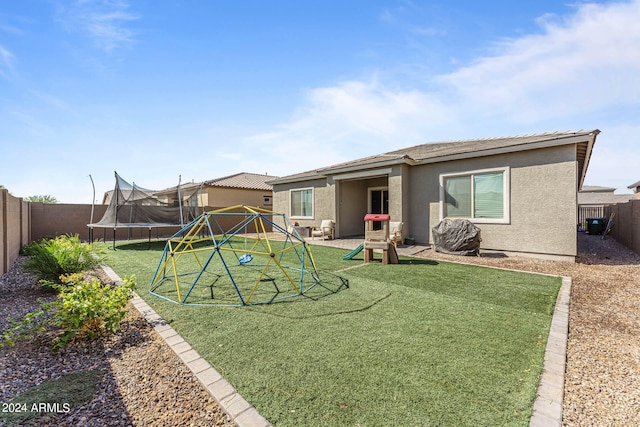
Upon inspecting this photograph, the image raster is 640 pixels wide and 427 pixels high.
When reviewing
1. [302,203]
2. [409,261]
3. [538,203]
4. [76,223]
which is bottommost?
[409,261]

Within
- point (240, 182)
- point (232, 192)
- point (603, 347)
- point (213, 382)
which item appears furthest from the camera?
point (240, 182)

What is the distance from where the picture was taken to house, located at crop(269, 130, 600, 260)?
7.71 m

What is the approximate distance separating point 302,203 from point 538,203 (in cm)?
1034

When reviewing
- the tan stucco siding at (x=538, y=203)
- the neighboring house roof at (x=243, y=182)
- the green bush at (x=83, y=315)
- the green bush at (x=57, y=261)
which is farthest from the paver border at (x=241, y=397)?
the neighboring house roof at (x=243, y=182)

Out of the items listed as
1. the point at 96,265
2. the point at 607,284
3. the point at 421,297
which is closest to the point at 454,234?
the point at 607,284

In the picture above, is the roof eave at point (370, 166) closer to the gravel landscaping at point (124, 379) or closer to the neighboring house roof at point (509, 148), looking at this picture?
the neighboring house roof at point (509, 148)

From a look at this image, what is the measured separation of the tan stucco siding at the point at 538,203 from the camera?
25.1ft

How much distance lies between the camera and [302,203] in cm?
1522

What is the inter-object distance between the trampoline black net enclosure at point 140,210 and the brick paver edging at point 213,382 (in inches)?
381

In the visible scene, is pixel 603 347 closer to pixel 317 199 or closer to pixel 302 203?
pixel 317 199

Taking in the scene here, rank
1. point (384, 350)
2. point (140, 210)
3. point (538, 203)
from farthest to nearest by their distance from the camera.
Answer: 1. point (140, 210)
2. point (538, 203)
3. point (384, 350)

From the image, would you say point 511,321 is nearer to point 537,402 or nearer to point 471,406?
point 537,402

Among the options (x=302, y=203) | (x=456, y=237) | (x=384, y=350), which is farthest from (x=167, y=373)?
(x=302, y=203)

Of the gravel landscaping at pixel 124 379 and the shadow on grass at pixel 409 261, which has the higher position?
the shadow on grass at pixel 409 261
